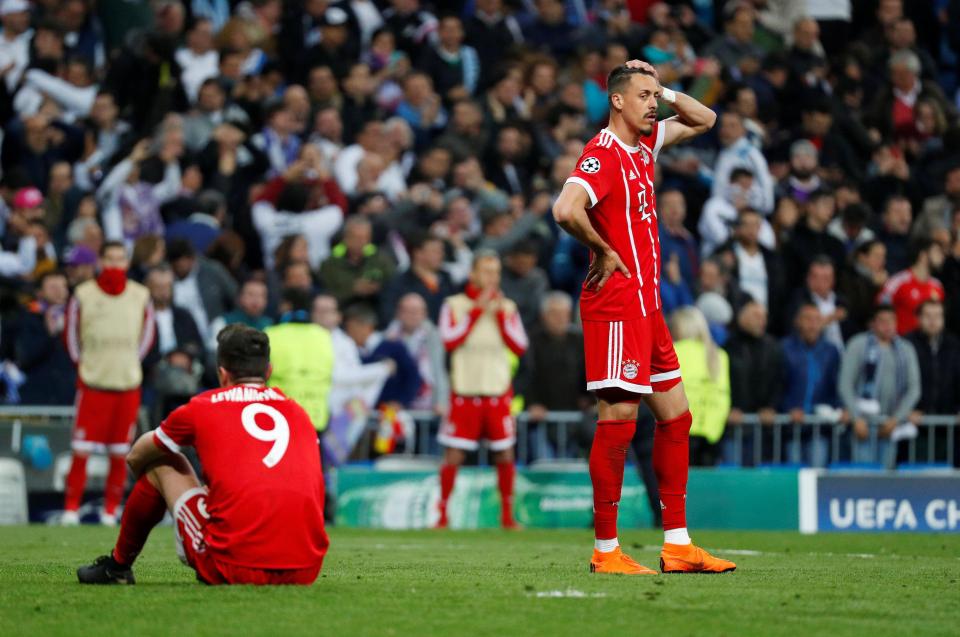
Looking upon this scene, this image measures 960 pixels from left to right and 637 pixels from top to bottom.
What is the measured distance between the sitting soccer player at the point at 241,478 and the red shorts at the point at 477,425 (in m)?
9.11

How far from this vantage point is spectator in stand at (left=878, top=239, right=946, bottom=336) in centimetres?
1984

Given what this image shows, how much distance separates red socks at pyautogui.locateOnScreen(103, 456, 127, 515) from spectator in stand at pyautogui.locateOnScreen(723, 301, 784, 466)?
6.37 metres

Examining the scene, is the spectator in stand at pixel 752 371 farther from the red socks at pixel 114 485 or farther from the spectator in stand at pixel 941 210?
the red socks at pixel 114 485

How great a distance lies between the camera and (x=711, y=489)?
17234mm

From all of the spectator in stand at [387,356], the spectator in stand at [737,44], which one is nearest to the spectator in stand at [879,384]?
the spectator in stand at [387,356]

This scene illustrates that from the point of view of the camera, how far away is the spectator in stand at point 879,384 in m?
18.5

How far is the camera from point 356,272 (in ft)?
61.7

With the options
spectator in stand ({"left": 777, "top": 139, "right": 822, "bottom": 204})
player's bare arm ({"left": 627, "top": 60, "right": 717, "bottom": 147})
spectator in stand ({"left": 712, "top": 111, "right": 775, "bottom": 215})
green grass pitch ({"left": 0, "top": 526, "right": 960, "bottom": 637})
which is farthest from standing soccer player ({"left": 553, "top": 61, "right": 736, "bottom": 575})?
spectator in stand ({"left": 777, "top": 139, "right": 822, "bottom": 204})

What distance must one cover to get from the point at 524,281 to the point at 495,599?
38.8ft

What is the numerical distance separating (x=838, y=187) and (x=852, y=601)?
15419 mm

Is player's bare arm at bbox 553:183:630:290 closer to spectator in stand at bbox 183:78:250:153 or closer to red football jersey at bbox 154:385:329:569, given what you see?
red football jersey at bbox 154:385:329:569

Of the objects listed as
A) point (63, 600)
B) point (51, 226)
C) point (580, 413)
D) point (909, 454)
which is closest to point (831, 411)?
point (909, 454)

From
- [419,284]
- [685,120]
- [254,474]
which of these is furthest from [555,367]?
[254,474]

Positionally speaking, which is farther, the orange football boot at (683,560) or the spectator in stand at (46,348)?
the spectator in stand at (46,348)
